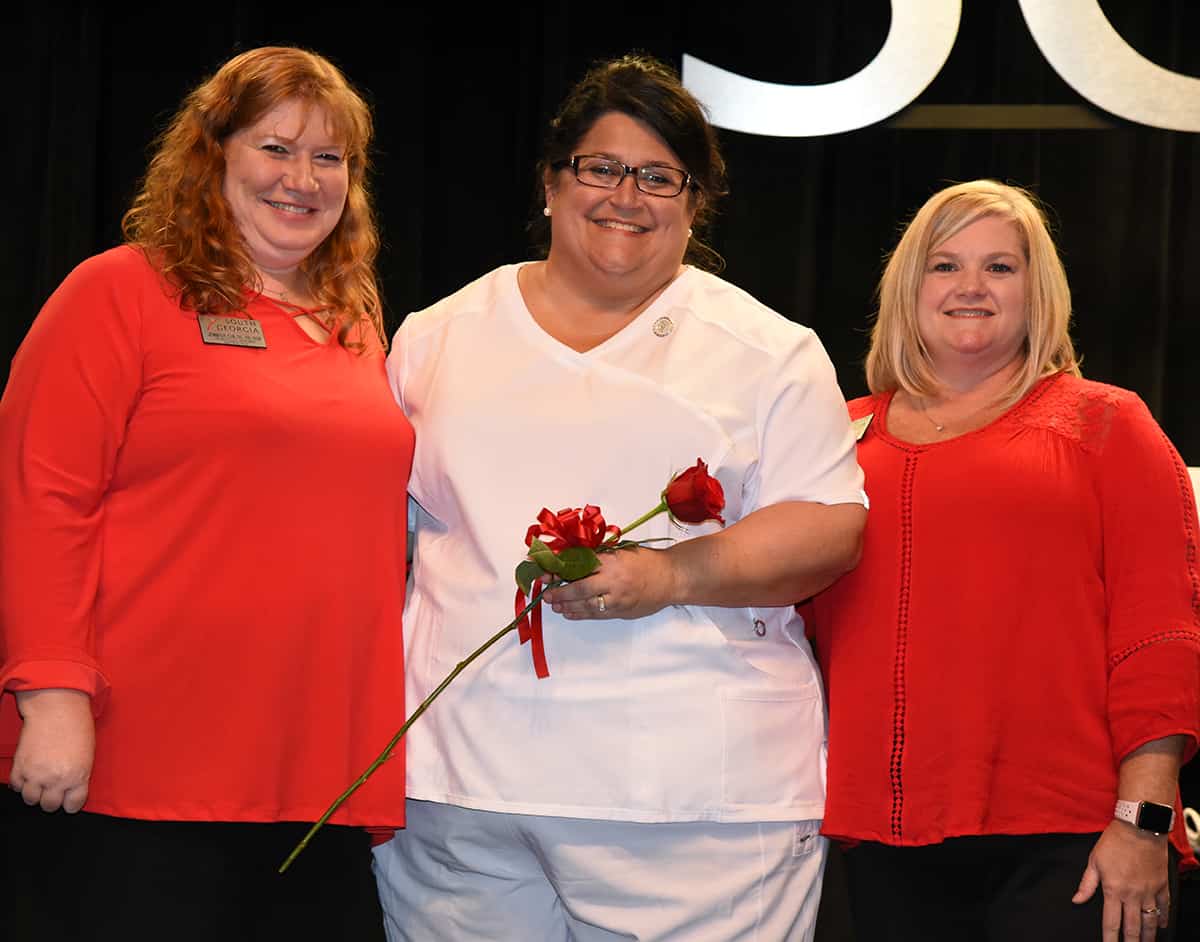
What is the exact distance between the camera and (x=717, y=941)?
6.86 ft

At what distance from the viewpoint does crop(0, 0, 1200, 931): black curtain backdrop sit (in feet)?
13.0

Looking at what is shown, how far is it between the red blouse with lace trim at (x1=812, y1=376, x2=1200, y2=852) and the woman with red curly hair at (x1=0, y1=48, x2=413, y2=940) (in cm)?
80

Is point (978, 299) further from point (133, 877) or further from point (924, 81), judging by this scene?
point (133, 877)

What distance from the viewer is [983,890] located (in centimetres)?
227

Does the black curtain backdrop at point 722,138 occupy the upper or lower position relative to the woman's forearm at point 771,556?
upper

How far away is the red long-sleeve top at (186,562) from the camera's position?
6.56 feet

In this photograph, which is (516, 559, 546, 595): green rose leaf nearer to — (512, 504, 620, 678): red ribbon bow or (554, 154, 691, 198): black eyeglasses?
(512, 504, 620, 678): red ribbon bow

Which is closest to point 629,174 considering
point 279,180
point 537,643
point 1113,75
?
point 279,180

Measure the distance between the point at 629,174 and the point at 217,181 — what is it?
666 mm

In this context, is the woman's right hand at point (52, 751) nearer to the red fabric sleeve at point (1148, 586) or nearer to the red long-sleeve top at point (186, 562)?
the red long-sleeve top at point (186, 562)

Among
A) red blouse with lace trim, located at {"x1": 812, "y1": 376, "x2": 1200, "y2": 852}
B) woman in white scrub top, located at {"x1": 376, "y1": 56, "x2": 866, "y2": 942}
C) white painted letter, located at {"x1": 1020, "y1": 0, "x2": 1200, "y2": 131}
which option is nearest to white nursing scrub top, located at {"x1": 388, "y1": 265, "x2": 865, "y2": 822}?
woman in white scrub top, located at {"x1": 376, "y1": 56, "x2": 866, "y2": 942}

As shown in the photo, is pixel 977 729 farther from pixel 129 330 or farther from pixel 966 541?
pixel 129 330

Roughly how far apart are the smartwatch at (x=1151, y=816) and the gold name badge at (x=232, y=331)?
1529mm

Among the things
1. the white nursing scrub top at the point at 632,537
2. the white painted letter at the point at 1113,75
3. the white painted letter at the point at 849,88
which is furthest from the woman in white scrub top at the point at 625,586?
the white painted letter at the point at 1113,75
